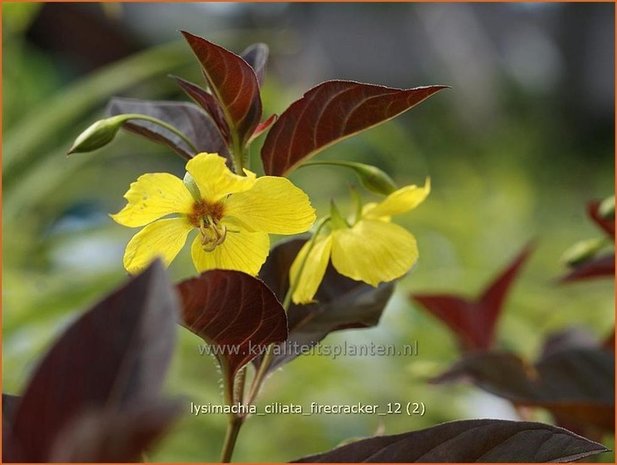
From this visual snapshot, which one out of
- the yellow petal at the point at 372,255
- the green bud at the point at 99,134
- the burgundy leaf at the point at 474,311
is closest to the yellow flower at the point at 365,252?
the yellow petal at the point at 372,255

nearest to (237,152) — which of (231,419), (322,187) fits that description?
(231,419)

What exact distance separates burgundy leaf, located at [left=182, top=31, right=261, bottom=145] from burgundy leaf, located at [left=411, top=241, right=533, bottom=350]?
1.13 feet

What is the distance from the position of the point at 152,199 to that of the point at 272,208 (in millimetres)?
56

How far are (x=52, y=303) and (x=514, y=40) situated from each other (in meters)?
5.21

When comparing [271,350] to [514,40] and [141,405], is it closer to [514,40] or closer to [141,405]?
[141,405]

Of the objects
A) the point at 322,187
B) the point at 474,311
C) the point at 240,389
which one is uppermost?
the point at 322,187

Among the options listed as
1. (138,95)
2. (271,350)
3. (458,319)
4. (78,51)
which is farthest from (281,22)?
(271,350)

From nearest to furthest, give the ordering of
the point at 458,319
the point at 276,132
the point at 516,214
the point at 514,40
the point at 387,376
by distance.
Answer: the point at 276,132 < the point at 458,319 < the point at 387,376 < the point at 516,214 < the point at 514,40

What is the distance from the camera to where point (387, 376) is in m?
1.07

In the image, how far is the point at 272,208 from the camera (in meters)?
0.37

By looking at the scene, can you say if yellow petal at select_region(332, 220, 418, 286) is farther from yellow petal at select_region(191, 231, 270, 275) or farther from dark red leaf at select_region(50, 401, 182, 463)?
dark red leaf at select_region(50, 401, 182, 463)

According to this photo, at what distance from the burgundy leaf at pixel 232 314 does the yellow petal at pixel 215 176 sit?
0.17 ft

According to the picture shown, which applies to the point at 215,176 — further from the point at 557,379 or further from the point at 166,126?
the point at 557,379

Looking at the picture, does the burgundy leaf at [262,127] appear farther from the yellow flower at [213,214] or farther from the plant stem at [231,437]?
the plant stem at [231,437]
